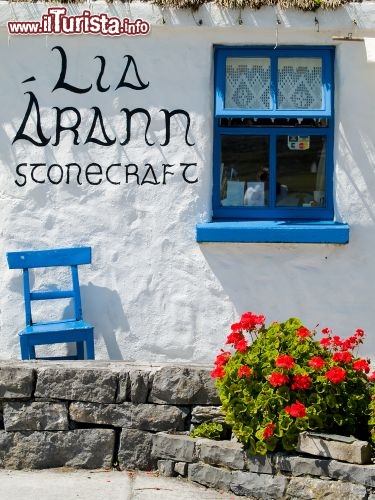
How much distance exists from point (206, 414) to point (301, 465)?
2.82 feet

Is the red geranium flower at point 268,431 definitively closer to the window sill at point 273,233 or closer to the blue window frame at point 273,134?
the window sill at point 273,233

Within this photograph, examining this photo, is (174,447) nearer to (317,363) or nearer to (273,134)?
(317,363)

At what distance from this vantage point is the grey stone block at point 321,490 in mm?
6035

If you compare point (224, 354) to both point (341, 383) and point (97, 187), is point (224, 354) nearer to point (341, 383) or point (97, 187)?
point (341, 383)

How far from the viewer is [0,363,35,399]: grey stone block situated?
6949 millimetres

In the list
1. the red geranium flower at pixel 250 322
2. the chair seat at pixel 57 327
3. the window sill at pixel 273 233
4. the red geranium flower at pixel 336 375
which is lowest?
the red geranium flower at pixel 336 375

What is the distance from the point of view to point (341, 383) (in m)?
6.38

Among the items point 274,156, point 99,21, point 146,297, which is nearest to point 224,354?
point 146,297

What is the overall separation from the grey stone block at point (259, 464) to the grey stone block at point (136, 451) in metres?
0.77

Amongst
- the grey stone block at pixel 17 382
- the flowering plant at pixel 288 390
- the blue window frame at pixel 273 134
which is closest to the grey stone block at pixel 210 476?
the flowering plant at pixel 288 390

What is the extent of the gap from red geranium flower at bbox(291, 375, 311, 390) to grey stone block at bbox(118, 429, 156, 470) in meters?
1.15

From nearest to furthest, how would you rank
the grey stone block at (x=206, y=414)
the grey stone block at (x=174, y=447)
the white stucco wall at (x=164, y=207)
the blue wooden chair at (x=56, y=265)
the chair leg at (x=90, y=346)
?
the grey stone block at (x=174, y=447) → the grey stone block at (x=206, y=414) → the chair leg at (x=90, y=346) → the blue wooden chair at (x=56, y=265) → the white stucco wall at (x=164, y=207)

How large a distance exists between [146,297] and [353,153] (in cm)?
205

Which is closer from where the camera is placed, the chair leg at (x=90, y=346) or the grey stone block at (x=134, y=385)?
the grey stone block at (x=134, y=385)
